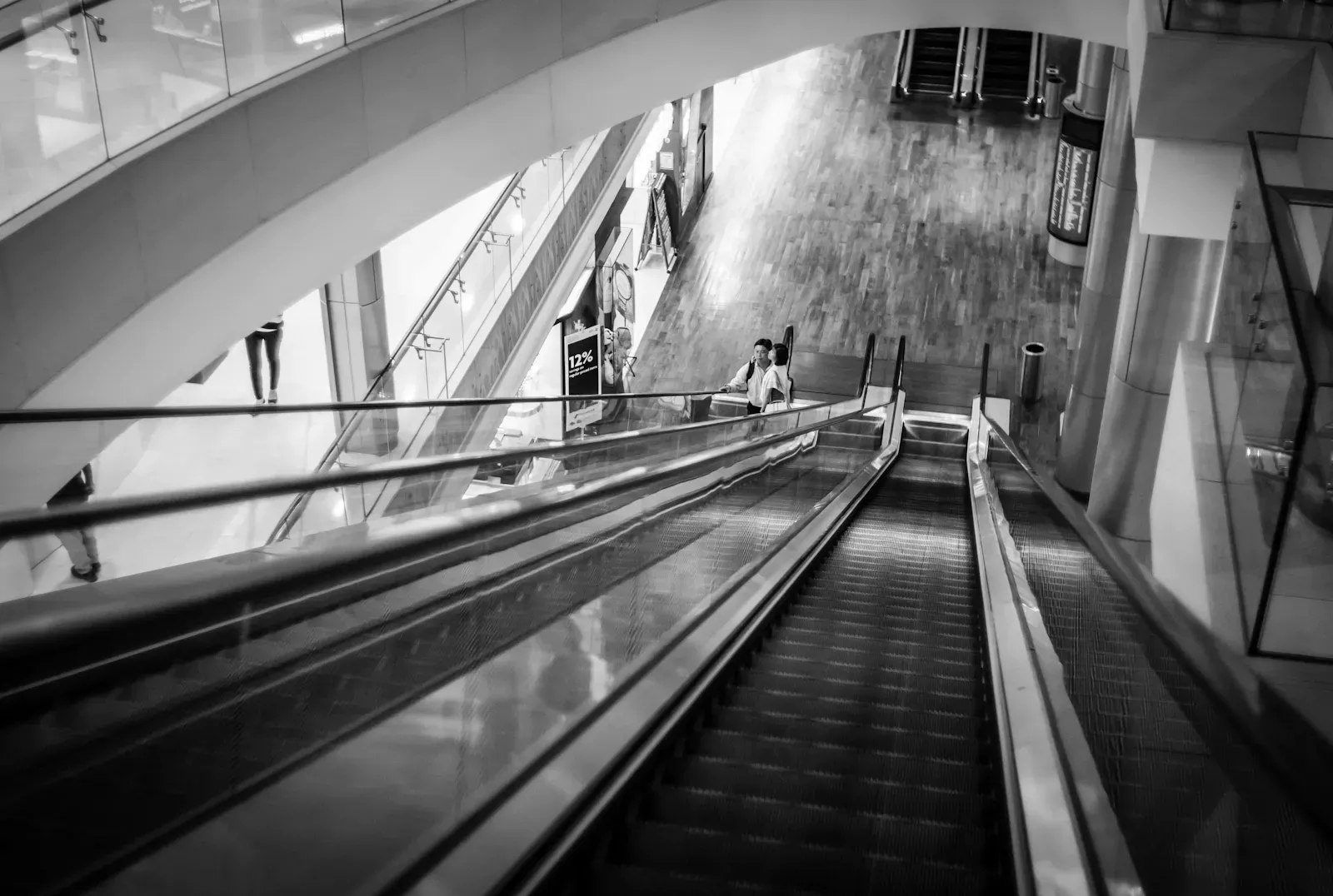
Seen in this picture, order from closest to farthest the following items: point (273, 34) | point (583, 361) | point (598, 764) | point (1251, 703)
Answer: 1. point (1251, 703)
2. point (598, 764)
3. point (273, 34)
4. point (583, 361)

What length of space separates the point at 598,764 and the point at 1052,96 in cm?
2134

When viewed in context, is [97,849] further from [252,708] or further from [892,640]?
[892,640]

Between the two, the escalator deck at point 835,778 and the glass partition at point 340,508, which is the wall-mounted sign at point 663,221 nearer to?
the glass partition at point 340,508

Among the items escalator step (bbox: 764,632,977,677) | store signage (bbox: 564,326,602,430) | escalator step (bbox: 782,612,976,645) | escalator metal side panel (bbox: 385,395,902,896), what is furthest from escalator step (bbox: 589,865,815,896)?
store signage (bbox: 564,326,602,430)

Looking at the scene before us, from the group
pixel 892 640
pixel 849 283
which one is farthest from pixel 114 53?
pixel 849 283

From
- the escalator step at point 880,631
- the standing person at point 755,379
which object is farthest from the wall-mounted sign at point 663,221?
the escalator step at point 880,631

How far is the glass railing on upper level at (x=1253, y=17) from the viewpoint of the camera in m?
6.67

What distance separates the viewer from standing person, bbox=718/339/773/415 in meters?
11.6

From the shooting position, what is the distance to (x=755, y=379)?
11.7 meters

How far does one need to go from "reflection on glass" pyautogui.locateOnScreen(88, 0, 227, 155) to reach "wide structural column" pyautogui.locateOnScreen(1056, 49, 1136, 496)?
909 centimetres

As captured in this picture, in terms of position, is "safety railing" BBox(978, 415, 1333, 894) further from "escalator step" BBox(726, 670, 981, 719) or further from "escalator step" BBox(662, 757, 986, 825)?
"escalator step" BBox(726, 670, 981, 719)

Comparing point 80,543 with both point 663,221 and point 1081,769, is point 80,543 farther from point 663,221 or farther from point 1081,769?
point 663,221

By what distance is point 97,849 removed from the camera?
1.69 meters

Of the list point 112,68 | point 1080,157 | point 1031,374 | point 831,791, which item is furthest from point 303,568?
point 1080,157
